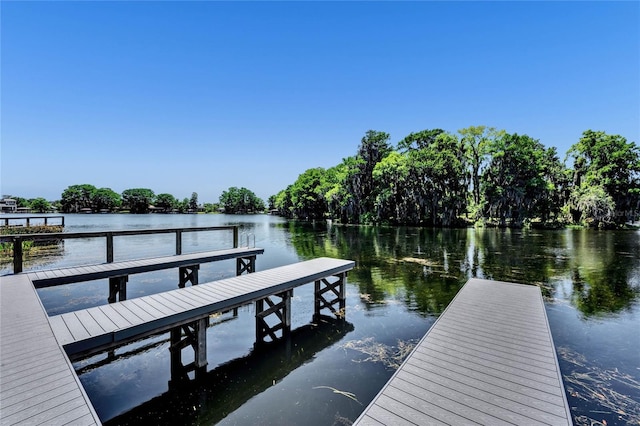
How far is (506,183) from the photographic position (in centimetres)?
4512

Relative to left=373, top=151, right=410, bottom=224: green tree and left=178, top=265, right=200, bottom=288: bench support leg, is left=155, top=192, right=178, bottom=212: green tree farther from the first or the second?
left=178, top=265, right=200, bottom=288: bench support leg

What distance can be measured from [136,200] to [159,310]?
447 ft

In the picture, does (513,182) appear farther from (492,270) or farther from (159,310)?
(159,310)

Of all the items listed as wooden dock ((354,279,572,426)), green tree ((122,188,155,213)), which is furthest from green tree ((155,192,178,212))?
wooden dock ((354,279,572,426))

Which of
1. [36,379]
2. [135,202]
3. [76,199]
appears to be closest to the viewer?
[36,379]

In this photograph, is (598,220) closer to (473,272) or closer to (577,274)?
(577,274)

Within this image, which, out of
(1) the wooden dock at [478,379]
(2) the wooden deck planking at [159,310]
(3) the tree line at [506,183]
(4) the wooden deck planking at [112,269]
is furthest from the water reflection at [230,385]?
(3) the tree line at [506,183]

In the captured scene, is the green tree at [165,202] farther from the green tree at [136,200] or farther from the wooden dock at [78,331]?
the wooden dock at [78,331]

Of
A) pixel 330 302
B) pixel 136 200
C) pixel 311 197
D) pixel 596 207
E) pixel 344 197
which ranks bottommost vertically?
pixel 330 302

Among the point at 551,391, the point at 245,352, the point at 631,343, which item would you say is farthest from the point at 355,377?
the point at 631,343

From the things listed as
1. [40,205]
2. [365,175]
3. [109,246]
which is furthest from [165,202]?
[109,246]

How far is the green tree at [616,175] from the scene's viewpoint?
44.3 meters

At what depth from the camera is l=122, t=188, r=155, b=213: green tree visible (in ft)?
400

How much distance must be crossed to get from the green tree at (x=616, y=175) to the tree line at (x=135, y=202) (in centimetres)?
11134
